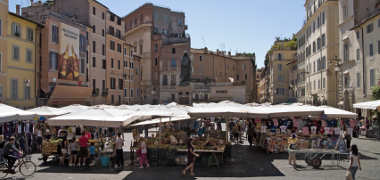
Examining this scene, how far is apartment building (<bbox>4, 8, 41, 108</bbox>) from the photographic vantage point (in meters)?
29.5

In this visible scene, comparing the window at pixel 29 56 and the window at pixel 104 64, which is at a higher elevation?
the window at pixel 104 64

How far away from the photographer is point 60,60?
118ft

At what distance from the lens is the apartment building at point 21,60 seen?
29.5 m

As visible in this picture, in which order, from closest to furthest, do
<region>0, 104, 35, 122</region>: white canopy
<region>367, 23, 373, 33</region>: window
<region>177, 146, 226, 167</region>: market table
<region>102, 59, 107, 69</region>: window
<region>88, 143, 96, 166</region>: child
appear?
<region>0, 104, 35, 122</region>: white canopy → <region>177, 146, 226, 167</region>: market table → <region>88, 143, 96, 166</region>: child → <region>367, 23, 373, 33</region>: window → <region>102, 59, 107, 69</region>: window

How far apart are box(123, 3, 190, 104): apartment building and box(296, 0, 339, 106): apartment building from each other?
2585 centimetres

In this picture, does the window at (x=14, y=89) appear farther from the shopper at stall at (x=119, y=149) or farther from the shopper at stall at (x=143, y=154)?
the shopper at stall at (x=143, y=154)

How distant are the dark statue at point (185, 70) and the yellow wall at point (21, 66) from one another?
3591cm

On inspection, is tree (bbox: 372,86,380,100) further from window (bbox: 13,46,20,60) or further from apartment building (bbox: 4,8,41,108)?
window (bbox: 13,46,20,60)

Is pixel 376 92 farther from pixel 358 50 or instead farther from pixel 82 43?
pixel 82 43

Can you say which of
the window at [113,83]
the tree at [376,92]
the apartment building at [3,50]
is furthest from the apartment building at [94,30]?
the tree at [376,92]

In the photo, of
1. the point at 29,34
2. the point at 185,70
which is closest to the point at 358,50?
the point at 29,34

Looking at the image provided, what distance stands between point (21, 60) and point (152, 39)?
37.2m

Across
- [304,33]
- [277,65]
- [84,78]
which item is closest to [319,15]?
[304,33]

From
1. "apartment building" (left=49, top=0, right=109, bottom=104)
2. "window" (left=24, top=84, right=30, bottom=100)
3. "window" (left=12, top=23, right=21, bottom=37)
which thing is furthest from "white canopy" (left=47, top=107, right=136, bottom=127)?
"apartment building" (left=49, top=0, right=109, bottom=104)
